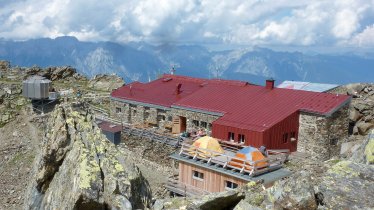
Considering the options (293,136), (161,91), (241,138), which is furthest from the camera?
(161,91)

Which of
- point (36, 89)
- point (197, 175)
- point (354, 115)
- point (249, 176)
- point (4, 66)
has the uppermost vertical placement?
point (4, 66)

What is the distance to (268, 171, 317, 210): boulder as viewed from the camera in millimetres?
7410

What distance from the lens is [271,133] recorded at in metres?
30.8

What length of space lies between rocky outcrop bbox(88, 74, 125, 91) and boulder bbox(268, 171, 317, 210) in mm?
55288

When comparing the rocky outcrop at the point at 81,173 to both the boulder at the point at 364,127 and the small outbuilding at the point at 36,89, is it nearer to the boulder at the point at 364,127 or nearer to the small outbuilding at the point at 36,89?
the boulder at the point at 364,127

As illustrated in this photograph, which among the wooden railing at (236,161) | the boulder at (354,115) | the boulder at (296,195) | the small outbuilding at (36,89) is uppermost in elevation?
the boulder at (296,195)

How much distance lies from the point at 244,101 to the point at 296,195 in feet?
93.4

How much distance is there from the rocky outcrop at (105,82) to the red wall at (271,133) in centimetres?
3245

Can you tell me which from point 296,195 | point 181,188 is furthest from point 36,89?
point 296,195

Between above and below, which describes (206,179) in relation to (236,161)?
below

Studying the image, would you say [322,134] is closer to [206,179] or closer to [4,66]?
[206,179]

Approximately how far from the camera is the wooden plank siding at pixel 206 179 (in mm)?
26344

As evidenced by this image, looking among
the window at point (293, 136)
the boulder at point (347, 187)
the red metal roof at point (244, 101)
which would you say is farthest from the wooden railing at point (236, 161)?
the boulder at point (347, 187)

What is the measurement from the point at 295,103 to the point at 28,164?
23784mm
